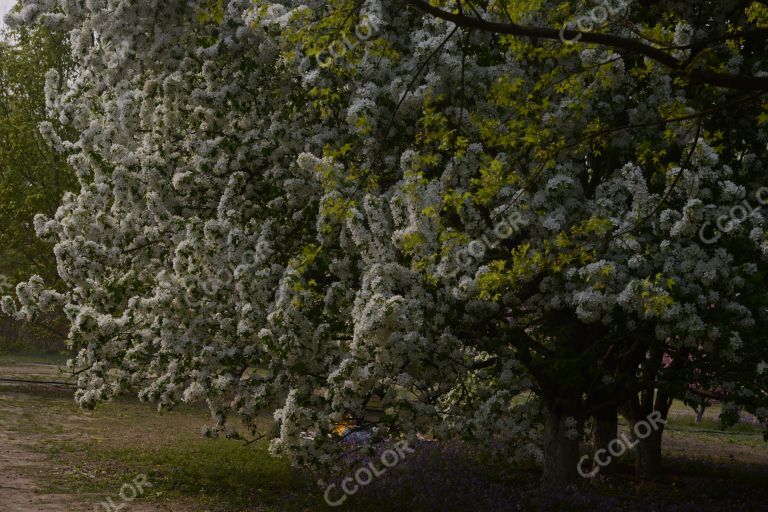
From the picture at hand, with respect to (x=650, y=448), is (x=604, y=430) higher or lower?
higher

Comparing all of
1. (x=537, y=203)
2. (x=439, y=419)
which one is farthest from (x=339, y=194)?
(x=439, y=419)

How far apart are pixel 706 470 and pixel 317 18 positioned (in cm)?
1456

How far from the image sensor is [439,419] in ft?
42.6

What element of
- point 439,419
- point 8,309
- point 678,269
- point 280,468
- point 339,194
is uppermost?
point 339,194

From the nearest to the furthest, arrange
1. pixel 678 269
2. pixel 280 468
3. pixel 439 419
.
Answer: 1. pixel 678 269
2. pixel 439 419
3. pixel 280 468

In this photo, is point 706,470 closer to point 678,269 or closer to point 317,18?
point 678,269

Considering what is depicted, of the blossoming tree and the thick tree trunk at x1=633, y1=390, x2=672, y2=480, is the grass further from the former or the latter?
the blossoming tree

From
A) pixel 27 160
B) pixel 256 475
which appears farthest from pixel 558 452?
pixel 27 160

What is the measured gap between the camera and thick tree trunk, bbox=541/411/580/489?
14.8 metres

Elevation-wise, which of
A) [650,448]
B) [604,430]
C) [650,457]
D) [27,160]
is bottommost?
[650,457]

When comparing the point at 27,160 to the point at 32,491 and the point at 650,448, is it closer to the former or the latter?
the point at 32,491

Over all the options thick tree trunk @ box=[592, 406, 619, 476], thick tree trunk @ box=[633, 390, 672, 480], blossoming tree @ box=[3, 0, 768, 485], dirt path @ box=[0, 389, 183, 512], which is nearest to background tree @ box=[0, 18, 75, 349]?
dirt path @ box=[0, 389, 183, 512]

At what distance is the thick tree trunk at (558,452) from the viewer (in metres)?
14.8

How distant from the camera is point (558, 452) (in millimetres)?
14906
